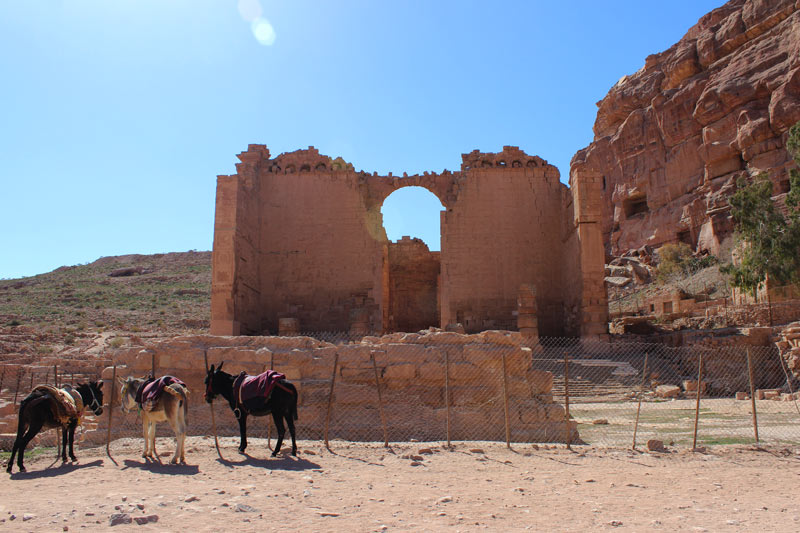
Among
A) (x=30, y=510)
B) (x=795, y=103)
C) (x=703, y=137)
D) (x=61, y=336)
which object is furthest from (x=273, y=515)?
(x=703, y=137)

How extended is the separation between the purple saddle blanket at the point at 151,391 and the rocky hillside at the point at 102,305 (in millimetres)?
19175

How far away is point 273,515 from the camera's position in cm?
450

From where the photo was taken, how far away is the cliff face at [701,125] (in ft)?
110

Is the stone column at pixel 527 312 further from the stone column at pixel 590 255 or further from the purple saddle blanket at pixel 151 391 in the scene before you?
the purple saddle blanket at pixel 151 391

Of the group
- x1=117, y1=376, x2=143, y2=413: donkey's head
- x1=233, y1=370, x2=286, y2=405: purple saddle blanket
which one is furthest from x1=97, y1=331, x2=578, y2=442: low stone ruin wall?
x1=233, y1=370, x2=286, y2=405: purple saddle blanket

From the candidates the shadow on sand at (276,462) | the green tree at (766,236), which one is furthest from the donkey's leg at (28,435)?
the green tree at (766,236)

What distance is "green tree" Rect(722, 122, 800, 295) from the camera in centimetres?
2059

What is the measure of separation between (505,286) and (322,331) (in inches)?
257

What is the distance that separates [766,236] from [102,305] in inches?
1493

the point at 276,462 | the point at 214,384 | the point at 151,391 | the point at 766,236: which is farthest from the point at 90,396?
the point at 766,236

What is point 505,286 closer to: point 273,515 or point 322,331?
point 322,331

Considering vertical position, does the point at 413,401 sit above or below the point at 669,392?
above

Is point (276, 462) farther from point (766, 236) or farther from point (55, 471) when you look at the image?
point (766, 236)

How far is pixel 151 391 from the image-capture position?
680 centimetres
